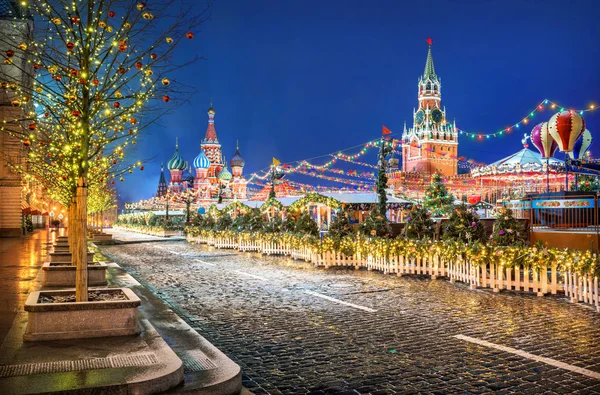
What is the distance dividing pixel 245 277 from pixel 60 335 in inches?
384

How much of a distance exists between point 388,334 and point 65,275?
296 inches

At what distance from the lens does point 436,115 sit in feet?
471

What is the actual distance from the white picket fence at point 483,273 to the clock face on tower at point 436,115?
128683 millimetres

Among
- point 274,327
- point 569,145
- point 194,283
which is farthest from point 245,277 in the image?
point 569,145

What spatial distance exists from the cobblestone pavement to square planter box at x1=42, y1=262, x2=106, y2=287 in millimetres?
1618

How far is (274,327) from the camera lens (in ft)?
28.9

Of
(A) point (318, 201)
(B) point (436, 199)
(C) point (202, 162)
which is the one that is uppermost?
(C) point (202, 162)

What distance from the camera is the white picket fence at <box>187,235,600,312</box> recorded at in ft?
36.7

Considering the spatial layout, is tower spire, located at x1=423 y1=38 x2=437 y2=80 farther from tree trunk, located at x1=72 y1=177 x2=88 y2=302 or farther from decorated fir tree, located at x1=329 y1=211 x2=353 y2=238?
tree trunk, located at x1=72 y1=177 x2=88 y2=302

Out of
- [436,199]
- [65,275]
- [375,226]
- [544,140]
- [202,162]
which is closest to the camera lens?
[65,275]

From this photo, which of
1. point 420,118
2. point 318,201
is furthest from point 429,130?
point 318,201

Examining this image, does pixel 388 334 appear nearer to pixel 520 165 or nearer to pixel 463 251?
pixel 463 251

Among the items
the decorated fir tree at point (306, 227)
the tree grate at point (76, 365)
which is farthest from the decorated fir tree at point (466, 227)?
the tree grate at point (76, 365)

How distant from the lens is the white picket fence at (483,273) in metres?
11.2
